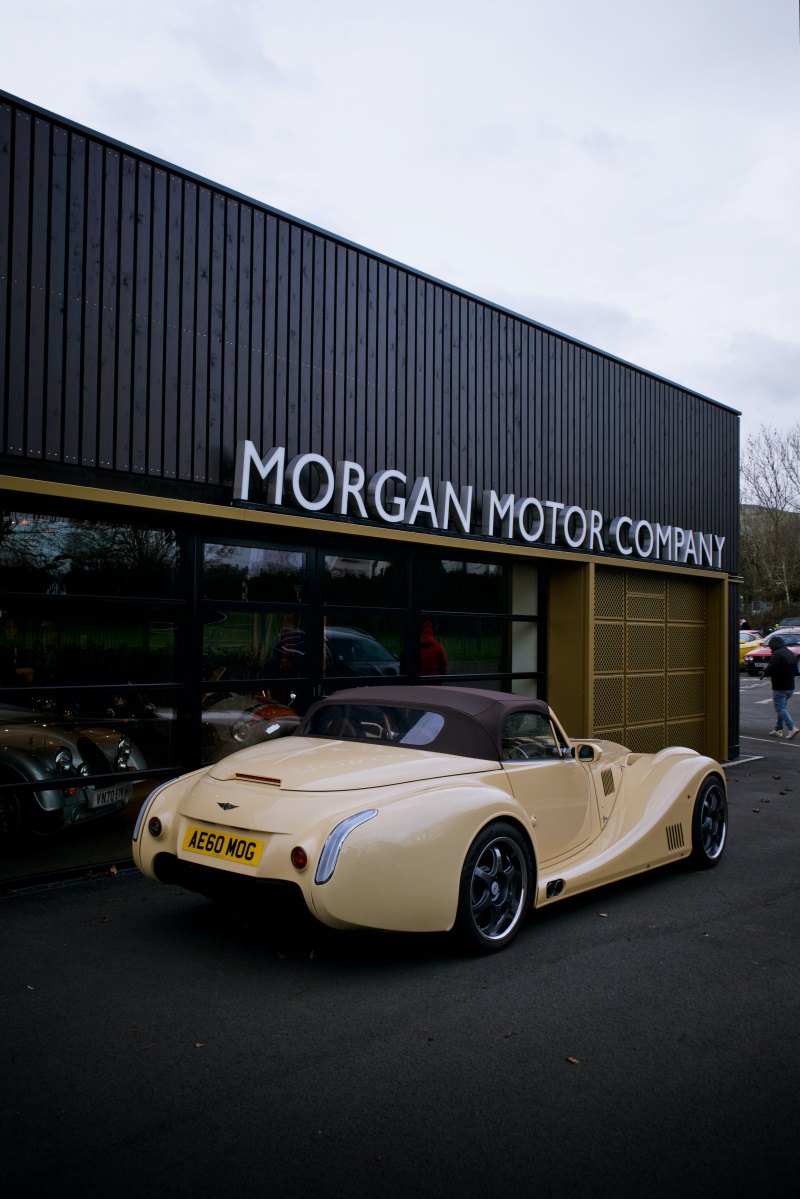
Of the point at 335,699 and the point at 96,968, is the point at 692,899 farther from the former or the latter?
the point at 96,968

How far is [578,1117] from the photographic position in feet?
9.22

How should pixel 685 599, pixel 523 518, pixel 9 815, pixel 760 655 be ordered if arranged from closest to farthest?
1. pixel 9 815
2. pixel 523 518
3. pixel 685 599
4. pixel 760 655

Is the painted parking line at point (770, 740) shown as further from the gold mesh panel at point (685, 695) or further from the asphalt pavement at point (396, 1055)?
the asphalt pavement at point (396, 1055)

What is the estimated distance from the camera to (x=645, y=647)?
11266 mm

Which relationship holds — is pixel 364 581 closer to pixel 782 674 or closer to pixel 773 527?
pixel 782 674

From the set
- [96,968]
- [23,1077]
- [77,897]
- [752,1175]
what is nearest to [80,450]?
[77,897]

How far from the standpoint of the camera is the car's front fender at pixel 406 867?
3.67 m

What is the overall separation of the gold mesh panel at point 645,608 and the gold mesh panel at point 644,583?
7 cm

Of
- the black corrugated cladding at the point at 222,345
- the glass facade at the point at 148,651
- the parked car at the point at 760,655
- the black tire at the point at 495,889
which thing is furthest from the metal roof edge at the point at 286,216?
the parked car at the point at 760,655

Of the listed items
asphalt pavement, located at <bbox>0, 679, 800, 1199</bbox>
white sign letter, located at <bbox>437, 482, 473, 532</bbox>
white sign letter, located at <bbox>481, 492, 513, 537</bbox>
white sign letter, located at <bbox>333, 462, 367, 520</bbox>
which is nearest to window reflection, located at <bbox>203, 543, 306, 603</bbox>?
white sign letter, located at <bbox>333, 462, 367, 520</bbox>

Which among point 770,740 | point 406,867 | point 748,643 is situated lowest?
point 770,740

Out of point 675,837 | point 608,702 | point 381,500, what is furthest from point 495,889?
point 608,702

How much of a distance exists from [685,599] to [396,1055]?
10.1 metres

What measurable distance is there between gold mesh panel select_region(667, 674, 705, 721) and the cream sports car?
6153 mm
